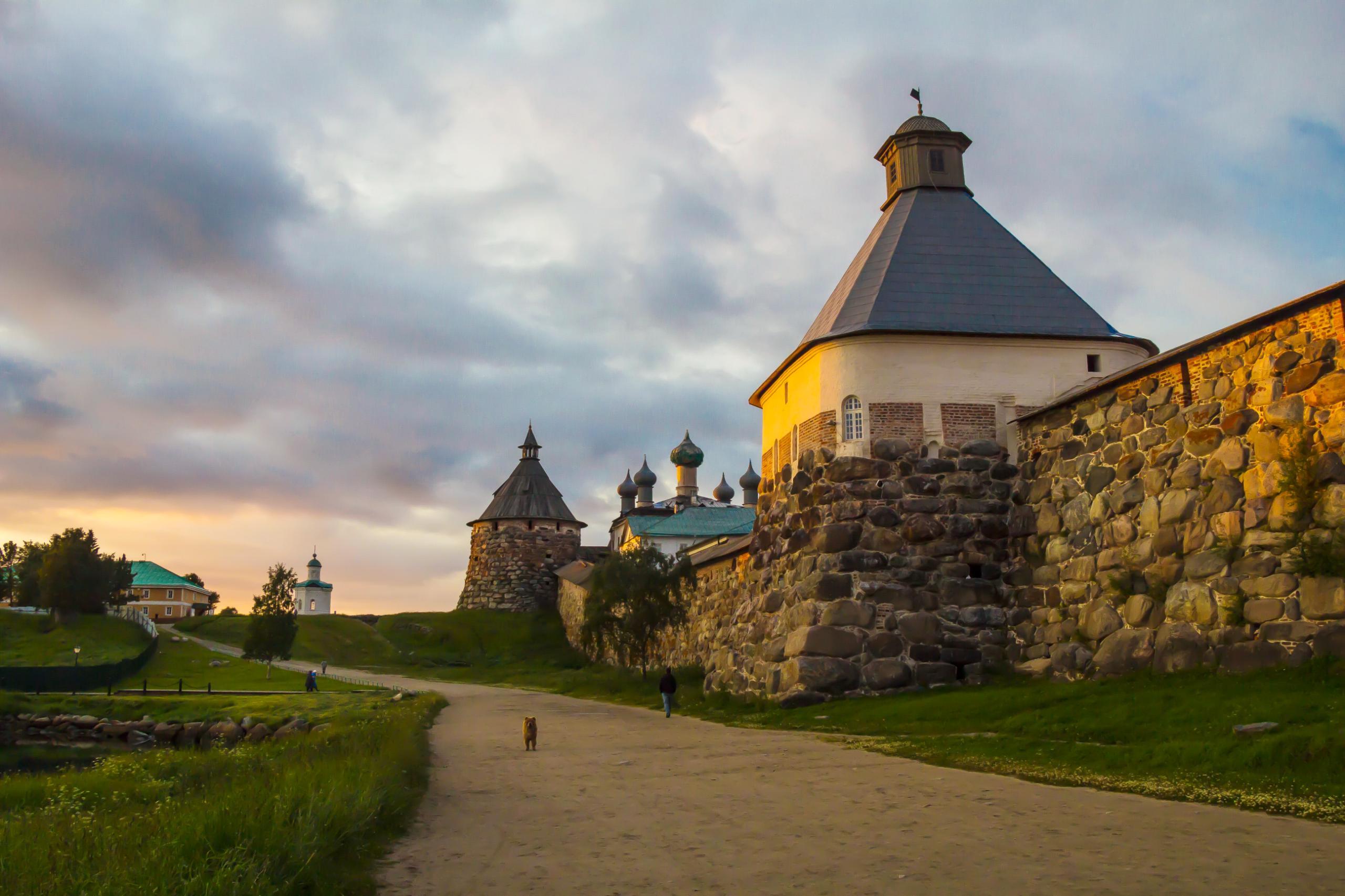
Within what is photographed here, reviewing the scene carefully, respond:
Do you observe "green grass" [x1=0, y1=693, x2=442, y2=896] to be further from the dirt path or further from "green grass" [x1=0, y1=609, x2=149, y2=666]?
"green grass" [x1=0, y1=609, x2=149, y2=666]

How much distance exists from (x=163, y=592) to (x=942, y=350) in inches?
3415

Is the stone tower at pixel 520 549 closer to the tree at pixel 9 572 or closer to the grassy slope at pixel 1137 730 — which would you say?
the tree at pixel 9 572

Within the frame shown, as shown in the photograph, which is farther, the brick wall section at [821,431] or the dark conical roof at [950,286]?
the dark conical roof at [950,286]

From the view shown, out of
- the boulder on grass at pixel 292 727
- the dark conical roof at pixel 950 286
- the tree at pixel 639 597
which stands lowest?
the boulder on grass at pixel 292 727

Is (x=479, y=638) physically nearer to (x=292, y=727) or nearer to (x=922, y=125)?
(x=292, y=727)

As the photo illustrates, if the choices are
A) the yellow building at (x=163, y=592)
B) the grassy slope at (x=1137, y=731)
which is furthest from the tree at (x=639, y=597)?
the yellow building at (x=163, y=592)

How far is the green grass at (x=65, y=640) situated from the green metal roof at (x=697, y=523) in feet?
84.1

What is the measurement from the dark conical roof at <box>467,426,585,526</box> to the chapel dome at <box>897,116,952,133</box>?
41869 millimetres

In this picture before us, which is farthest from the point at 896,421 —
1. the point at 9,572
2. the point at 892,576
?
the point at 9,572

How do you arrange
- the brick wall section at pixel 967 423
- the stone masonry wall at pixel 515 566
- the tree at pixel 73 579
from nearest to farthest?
the brick wall section at pixel 967 423 < the tree at pixel 73 579 < the stone masonry wall at pixel 515 566

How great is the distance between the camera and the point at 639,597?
2841cm

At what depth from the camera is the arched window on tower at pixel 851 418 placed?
19.6 m

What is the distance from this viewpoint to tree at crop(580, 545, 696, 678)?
28.4m

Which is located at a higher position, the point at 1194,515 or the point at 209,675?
the point at 1194,515
